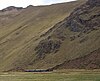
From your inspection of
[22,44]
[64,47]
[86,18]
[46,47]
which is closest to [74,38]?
[64,47]

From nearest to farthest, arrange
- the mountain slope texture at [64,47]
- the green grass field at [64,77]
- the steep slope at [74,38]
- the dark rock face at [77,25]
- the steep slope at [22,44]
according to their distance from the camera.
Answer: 1. the green grass field at [64,77]
2. the mountain slope texture at [64,47]
3. the steep slope at [74,38]
4. the dark rock face at [77,25]
5. the steep slope at [22,44]

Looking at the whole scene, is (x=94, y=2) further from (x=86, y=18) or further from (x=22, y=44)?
(x=22, y=44)

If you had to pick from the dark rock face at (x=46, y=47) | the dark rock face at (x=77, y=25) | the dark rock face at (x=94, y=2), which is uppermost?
the dark rock face at (x=94, y=2)

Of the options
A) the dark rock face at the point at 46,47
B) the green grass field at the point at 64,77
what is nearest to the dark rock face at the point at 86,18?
the dark rock face at the point at 46,47

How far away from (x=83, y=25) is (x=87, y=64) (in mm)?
34427

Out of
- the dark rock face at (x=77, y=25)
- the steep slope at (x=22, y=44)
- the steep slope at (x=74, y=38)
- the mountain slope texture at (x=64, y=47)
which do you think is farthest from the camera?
the steep slope at (x=22, y=44)

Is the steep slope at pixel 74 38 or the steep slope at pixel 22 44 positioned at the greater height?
the steep slope at pixel 74 38

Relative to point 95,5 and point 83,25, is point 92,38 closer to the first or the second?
point 83,25

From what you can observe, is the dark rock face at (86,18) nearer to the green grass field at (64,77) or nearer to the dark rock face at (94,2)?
the dark rock face at (94,2)

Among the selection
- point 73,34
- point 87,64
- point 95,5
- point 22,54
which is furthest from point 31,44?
point 87,64

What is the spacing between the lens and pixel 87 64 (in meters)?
109

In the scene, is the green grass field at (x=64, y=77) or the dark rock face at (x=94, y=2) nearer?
the green grass field at (x=64, y=77)

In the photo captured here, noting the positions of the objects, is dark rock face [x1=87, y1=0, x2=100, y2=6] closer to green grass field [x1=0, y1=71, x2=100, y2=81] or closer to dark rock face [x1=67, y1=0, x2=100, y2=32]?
dark rock face [x1=67, y1=0, x2=100, y2=32]

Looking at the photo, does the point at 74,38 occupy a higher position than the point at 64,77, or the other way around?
the point at 64,77
